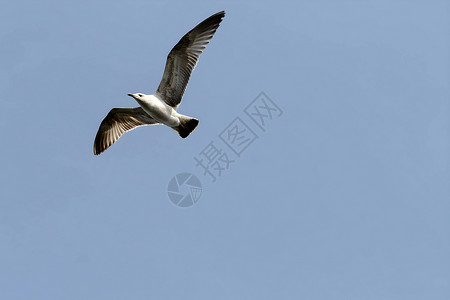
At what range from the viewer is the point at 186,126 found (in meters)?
15.8

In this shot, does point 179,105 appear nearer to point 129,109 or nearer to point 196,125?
point 196,125

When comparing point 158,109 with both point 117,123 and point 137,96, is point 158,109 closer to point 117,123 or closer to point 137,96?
point 137,96

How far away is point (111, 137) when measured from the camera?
1727 centimetres

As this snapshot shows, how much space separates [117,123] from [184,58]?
118 inches

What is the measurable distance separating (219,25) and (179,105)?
213cm

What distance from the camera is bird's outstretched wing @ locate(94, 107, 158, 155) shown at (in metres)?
16.7

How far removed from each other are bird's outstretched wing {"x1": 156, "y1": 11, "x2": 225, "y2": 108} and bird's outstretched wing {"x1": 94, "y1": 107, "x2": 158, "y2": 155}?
4.43 feet

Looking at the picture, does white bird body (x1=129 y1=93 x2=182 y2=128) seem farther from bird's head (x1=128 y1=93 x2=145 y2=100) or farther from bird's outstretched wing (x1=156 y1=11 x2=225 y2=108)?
bird's outstretched wing (x1=156 y1=11 x2=225 y2=108)

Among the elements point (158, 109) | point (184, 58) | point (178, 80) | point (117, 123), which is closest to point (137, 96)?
point (158, 109)

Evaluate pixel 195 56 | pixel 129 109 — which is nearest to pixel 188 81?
pixel 195 56

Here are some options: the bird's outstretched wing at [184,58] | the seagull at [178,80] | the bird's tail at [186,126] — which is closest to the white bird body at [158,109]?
the seagull at [178,80]

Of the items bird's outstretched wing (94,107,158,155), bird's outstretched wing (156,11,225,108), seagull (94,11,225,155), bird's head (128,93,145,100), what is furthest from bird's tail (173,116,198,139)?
bird's head (128,93,145,100)

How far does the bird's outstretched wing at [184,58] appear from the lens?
50.1 feet

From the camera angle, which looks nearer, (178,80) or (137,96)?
(137,96)
